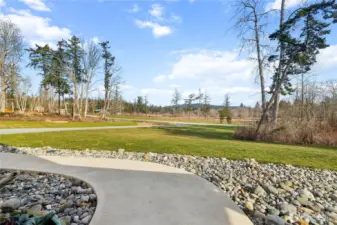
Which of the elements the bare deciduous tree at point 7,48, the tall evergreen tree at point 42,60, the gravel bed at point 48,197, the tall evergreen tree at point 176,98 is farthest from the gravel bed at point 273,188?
the tall evergreen tree at point 176,98

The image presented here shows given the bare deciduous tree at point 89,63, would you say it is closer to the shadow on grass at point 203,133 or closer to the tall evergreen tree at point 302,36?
the shadow on grass at point 203,133

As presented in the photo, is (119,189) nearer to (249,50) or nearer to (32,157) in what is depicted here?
(32,157)

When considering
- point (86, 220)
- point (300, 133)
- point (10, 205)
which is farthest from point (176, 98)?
point (86, 220)

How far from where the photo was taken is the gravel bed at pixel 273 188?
2.76m

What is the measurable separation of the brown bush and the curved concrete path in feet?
26.0

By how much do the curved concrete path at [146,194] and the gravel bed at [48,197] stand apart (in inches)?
5.8

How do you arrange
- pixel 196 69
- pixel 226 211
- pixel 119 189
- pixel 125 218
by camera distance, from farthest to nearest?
pixel 196 69 < pixel 119 189 < pixel 226 211 < pixel 125 218

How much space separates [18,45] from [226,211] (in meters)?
27.3

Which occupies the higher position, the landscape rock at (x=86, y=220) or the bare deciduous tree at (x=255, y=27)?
the bare deciduous tree at (x=255, y=27)

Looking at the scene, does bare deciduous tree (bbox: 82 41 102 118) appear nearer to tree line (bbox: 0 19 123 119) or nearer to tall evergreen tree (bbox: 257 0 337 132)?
tree line (bbox: 0 19 123 119)

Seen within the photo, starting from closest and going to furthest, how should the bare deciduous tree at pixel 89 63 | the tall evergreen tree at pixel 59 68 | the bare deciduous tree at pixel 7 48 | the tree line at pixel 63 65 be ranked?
the bare deciduous tree at pixel 7 48 → the tree line at pixel 63 65 → the bare deciduous tree at pixel 89 63 → the tall evergreen tree at pixel 59 68

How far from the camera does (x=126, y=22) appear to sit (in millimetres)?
9570

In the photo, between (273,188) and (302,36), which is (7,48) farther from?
(273,188)

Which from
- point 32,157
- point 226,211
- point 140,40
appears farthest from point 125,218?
point 140,40
